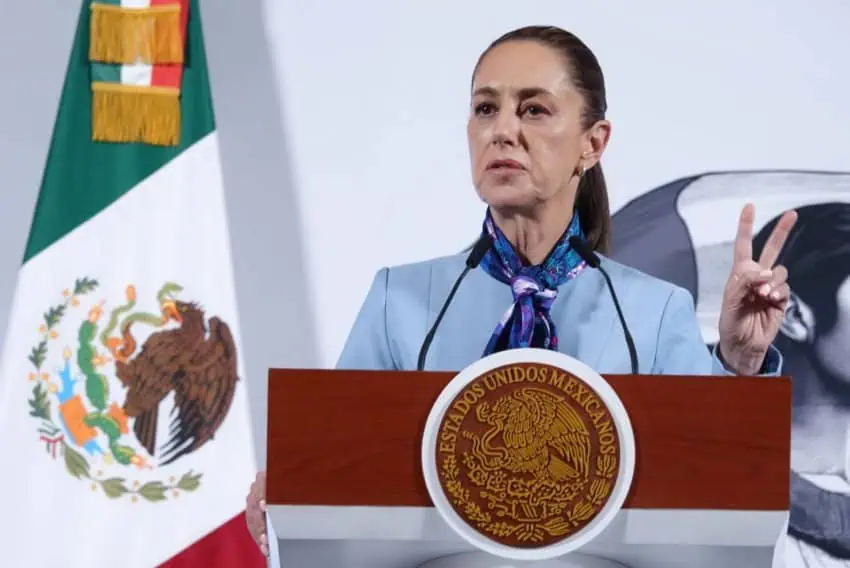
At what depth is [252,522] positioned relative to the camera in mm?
1712

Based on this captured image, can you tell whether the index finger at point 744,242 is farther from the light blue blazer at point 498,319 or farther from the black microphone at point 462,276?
the black microphone at point 462,276

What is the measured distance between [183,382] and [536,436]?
190 cm

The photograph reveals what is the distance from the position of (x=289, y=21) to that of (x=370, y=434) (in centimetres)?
222

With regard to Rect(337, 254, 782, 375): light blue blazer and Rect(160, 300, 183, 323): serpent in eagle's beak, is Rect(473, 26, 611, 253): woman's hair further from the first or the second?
Rect(160, 300, 183, 323): serpent in eagle's beak

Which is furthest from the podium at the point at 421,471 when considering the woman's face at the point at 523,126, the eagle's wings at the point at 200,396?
the eagle's wings at the point at 200,396

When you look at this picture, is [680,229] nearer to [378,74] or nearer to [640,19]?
[640,19]

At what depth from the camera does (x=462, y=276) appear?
2.01m

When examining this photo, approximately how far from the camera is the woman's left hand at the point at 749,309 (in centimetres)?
179

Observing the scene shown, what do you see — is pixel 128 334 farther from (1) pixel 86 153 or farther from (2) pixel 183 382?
(1) pixel 86 153

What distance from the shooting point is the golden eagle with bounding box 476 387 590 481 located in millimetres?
1305

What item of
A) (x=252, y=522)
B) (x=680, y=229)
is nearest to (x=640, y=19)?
(x=680, y=229)

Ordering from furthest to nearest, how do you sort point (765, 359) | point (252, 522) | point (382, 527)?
point (765, 359), point (252, 522), point (382, 527)

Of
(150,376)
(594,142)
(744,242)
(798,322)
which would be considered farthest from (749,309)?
(150,376)

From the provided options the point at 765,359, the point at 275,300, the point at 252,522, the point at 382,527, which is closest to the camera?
the point at 382,527
